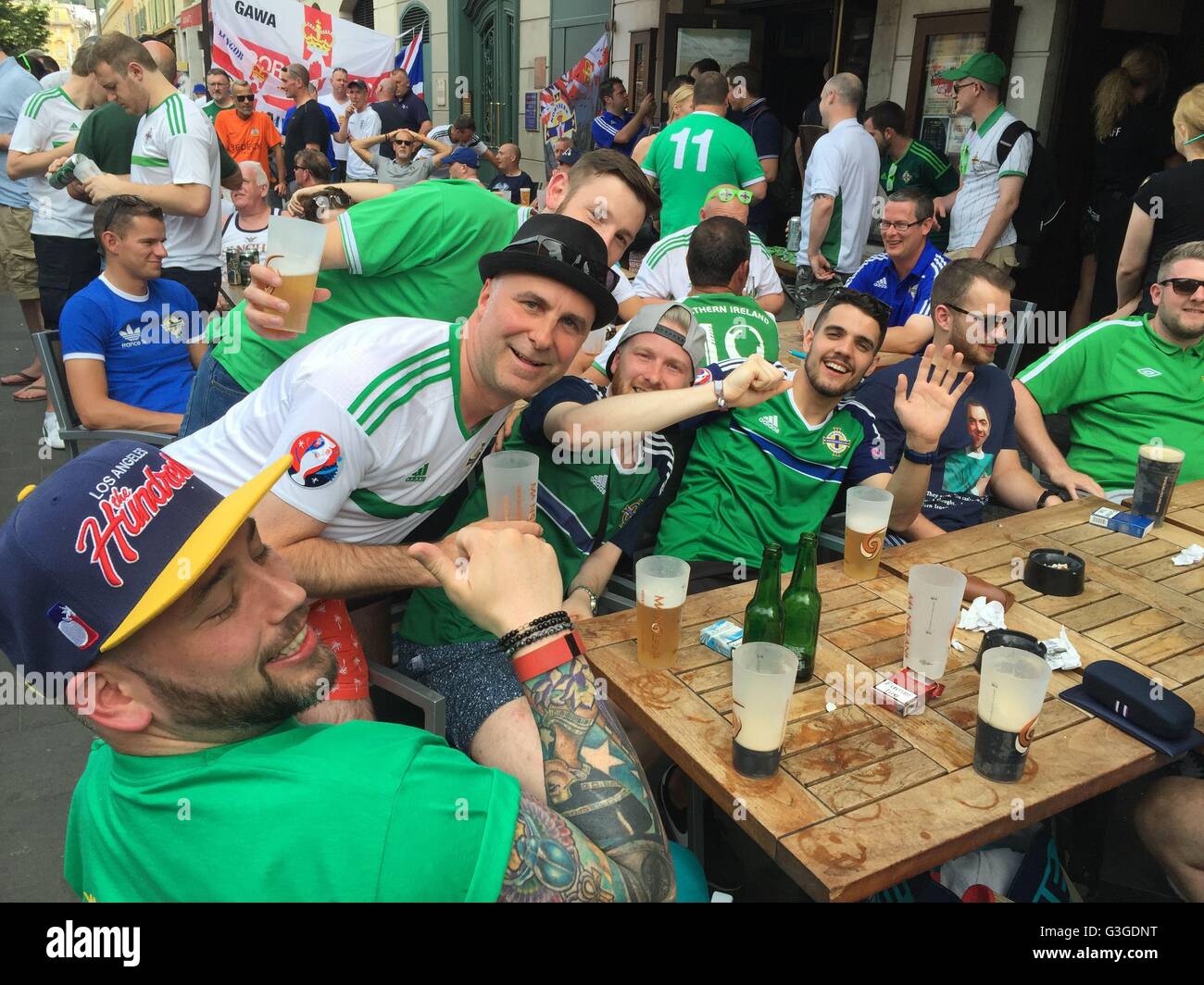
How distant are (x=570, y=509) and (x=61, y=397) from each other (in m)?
2.45

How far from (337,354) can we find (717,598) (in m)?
1.17

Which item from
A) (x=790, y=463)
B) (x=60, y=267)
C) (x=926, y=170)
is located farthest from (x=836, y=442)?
(x=60, y=267)

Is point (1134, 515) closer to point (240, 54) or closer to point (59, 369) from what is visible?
point (59, 369)

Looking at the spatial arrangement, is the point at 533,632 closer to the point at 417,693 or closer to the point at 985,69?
the point at 417,693

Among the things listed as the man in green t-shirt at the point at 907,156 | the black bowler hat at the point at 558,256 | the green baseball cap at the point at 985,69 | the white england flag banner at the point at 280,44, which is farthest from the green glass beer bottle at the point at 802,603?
the white england flag banner at the point at 280,44

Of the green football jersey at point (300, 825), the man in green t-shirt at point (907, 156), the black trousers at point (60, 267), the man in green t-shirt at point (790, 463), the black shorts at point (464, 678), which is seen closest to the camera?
the green football jersey at point (300, 825)

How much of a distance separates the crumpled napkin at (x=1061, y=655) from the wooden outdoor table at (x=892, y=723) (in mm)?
23

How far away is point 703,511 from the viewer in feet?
10.4

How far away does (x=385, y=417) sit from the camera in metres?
2.17

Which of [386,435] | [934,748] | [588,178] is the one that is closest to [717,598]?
[934,748]

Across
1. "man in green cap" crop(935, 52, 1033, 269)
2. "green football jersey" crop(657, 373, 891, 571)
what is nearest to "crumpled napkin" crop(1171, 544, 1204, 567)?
"green football jersey" crop(657, 373, 891, 571)

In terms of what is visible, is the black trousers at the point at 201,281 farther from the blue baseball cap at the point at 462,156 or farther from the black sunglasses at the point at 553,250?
the blue baseball cap at the point at 462,156

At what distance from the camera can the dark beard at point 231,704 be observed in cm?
123

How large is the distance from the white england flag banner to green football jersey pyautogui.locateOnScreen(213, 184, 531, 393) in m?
8.23
